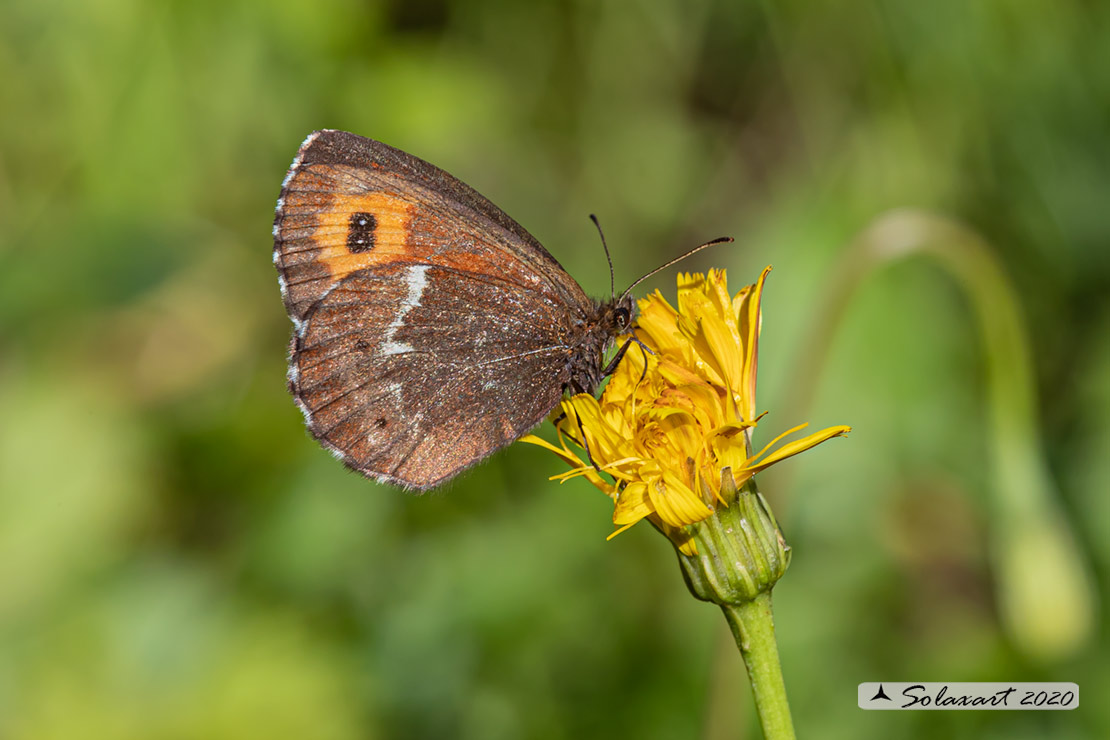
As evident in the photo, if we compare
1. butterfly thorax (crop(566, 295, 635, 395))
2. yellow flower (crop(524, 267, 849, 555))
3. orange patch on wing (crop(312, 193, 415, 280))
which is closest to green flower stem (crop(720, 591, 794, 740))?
yellow flower (crop(524, 267, 849, 555))

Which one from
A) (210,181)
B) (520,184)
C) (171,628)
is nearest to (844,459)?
(520,184)

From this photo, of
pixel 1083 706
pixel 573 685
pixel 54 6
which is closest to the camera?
pixel 1083 706

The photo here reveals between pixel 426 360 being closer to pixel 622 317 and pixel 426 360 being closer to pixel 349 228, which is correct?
pixel 349 228

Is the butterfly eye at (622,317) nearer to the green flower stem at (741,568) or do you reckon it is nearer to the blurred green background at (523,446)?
the green flower stem at (741,568)

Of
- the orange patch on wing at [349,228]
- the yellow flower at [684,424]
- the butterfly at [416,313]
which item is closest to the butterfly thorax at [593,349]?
the butterfly at [416,313]

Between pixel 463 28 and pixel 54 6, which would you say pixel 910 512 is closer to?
pixel 463 28

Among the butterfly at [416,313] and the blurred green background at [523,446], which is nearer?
the butterfly at [416,313]
